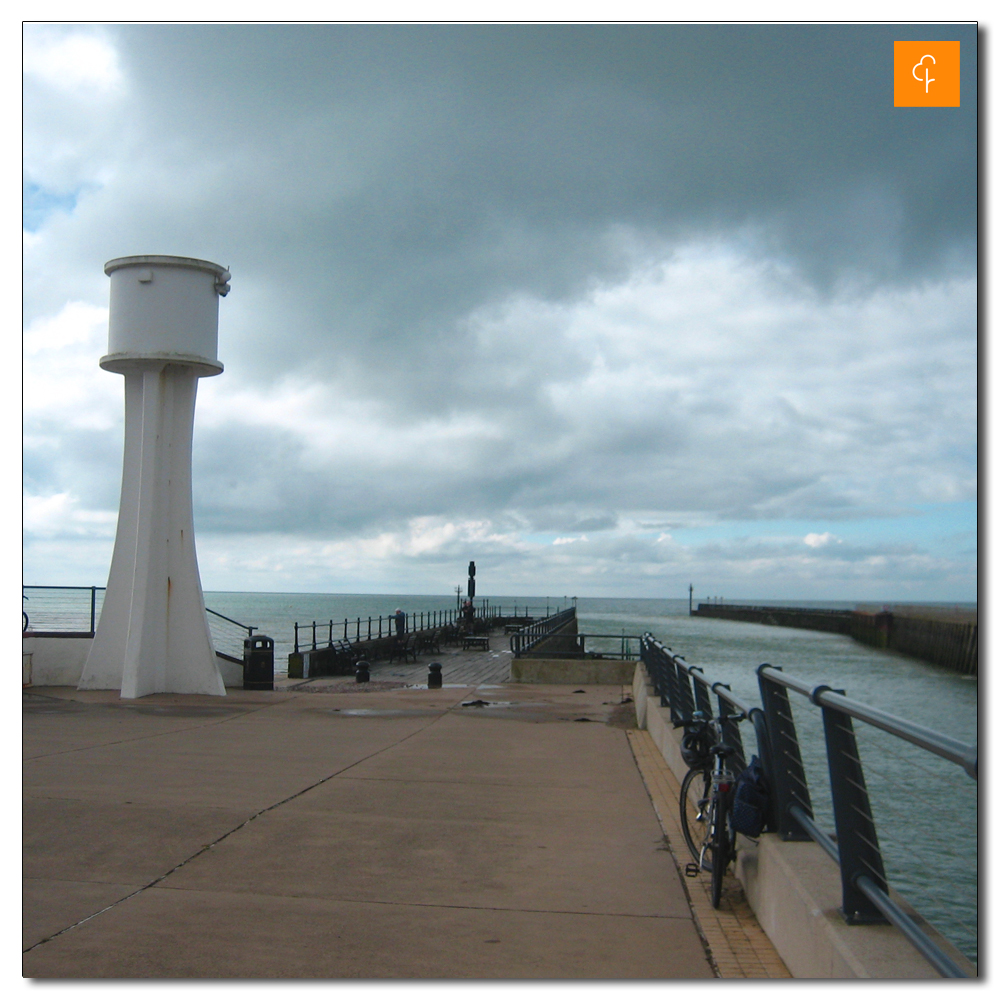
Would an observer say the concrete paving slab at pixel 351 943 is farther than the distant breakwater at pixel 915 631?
No

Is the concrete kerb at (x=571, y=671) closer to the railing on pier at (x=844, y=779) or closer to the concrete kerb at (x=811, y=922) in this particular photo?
the railing on pier at (x=844, y=779)

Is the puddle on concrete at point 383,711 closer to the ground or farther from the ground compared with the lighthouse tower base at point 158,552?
closer to the ground

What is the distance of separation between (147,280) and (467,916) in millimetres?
12525

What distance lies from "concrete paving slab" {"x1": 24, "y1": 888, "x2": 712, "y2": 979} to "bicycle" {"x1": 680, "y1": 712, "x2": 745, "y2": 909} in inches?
17.9

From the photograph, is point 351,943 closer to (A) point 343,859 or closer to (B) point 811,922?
(A) point 343,859

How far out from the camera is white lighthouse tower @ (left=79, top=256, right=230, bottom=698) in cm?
1449

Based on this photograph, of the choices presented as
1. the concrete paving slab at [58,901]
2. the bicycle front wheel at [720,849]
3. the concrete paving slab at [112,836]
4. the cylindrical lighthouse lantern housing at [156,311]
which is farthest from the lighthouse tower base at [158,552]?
the bicycle front wheel at [720,849]

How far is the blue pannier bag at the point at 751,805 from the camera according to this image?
4.68m

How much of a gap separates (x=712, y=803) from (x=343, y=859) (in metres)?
2.37

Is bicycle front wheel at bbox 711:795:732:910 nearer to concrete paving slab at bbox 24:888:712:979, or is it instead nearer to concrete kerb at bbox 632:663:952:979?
concrete kerb at bbox 632:663:952:979

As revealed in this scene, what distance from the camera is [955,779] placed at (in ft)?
60.0

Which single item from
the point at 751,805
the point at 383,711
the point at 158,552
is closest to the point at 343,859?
the point at 751,805

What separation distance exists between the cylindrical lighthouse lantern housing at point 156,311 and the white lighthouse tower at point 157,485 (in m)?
0.02

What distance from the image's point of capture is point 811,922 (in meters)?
3.69
